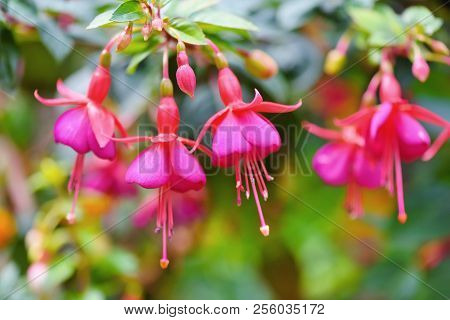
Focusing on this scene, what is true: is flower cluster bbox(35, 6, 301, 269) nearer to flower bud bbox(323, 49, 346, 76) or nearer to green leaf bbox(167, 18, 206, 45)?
green leaf bbox(167, 18, 206, 45)

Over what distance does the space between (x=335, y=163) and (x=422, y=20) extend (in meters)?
0.26

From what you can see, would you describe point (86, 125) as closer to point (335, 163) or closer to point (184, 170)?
point (184, 170)

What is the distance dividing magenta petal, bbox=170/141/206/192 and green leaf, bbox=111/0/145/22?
0.53 feet

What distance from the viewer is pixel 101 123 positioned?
746 mm

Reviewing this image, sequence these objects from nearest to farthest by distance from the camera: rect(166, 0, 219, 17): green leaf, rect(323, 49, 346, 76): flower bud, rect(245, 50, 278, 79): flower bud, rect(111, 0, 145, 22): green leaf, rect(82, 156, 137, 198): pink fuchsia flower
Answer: rect(111, 0, 145, 22): green leaf
rect(166, 0, 219, 17): green leaf
rect(245, 50, 278, 79): flower bud
rect(323, 49, 346, 76): flower bud
rect(82, 156, 137, 198): pink fuchsia flower

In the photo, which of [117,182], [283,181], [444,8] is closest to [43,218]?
[117,182]

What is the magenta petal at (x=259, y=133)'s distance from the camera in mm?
696

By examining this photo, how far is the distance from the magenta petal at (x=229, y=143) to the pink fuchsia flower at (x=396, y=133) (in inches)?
7.7

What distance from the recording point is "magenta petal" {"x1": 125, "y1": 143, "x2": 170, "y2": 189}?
0.70 meters

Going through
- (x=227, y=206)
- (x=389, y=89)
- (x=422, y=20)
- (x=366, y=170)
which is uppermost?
(x=422, y=20)

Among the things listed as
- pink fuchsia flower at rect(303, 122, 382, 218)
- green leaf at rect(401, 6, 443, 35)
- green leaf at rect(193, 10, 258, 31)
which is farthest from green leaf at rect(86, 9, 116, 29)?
green leaf at rect(401, 6, 443, 35)

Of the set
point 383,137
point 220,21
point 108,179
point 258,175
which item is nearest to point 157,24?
point 220,21

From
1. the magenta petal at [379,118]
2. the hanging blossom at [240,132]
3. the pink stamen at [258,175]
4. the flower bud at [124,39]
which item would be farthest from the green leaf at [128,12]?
the magenta petal at [379,118]

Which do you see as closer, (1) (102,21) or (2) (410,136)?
(1) (102,21)
